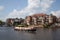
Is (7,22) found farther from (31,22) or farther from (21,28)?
(21,28)

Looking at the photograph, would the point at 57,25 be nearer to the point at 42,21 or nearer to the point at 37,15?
the point at 42,21

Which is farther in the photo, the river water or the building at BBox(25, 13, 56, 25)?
the building at BBox(25, 13, 56, 25)

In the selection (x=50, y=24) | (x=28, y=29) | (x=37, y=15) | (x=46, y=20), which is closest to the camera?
(x=28, y=29)

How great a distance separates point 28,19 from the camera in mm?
137875

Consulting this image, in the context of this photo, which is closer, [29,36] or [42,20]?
[29,36]

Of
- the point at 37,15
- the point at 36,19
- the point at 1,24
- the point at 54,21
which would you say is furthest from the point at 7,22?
the point at 54,21

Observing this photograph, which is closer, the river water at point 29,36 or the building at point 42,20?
the river water at point 29,36

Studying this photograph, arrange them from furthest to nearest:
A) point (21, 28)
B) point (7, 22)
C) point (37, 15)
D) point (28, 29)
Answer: point (7, 22) < point (37, 15) < point (21, 28) < point (28, 29)

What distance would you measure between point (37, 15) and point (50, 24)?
1331 inches

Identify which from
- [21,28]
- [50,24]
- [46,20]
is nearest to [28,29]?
[21,28]

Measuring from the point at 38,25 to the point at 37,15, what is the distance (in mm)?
24509

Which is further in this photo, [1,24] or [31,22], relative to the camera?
[1,24]

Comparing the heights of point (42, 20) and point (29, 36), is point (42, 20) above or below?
above

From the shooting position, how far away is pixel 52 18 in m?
124
